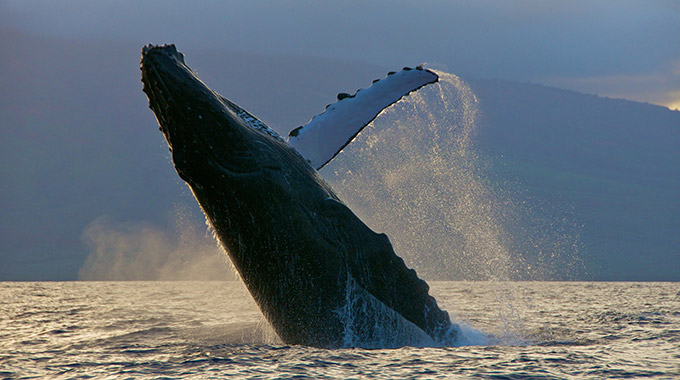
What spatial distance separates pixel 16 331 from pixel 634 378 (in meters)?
8.05

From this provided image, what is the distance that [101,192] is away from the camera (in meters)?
145

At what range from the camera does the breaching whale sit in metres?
4.84

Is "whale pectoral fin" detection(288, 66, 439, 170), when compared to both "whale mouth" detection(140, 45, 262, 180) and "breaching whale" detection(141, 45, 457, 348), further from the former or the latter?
"whale mouth" detection(140, 45, 262, 180)

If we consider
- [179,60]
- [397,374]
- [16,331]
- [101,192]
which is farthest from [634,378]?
[101,192]

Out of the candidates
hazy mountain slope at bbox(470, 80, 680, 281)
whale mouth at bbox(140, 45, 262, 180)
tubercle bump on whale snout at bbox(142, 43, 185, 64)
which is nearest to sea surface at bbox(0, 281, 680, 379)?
whale mouth at bbox(140, 45, 262, 180)

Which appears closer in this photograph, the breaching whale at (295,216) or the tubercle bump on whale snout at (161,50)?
the tubercle bump on whale snout at (161,50)

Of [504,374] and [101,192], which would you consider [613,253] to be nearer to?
[101,192]

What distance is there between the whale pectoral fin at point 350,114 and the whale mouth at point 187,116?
1.31m

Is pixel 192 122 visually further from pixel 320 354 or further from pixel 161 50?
pixel 320 354

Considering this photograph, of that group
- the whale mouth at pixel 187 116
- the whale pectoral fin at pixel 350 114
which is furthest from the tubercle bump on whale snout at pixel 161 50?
the whale pectoral fin at pixel 350 114

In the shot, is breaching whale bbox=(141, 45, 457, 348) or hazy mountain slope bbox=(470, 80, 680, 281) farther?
hazy mountain slope bbox=(470, 80, 680, 281)

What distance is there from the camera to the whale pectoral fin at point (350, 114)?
6.38 meters

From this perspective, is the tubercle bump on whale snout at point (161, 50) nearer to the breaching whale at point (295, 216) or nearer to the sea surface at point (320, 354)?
the breaching whale at point (295, 216)

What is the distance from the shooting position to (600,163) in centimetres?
16238
